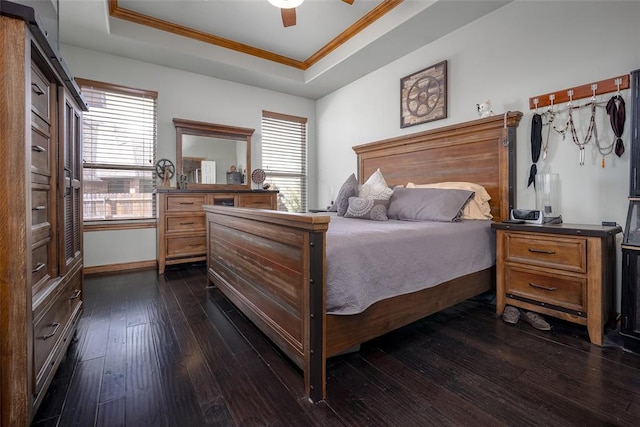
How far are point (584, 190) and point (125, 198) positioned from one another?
482 centimetres

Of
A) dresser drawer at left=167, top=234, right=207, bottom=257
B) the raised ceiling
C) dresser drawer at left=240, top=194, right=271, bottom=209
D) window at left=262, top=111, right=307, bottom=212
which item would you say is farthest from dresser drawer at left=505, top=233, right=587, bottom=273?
window at left=262, top=111, right=307, bottom=212

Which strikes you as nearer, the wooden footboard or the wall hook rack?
the wooden footboard

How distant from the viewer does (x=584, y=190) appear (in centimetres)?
227

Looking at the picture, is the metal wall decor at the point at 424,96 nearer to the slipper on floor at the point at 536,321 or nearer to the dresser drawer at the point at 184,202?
the slipper on floor at the point at 536,321

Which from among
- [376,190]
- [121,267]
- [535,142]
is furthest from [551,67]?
[121,267]

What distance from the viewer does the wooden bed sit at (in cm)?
133

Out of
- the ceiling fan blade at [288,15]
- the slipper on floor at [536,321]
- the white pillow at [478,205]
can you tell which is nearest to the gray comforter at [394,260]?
the white pillow at [478,205]

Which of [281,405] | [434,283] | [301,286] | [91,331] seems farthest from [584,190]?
[91,331]

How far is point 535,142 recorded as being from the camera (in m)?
2.50

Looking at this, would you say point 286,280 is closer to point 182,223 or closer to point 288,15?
point 288,15

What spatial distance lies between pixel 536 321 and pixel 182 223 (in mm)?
3717

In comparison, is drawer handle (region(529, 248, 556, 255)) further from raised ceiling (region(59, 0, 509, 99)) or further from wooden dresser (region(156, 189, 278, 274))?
wooden dresser (region(156, 189, 278, 274))

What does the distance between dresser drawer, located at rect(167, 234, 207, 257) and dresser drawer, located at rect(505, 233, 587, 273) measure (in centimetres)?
339

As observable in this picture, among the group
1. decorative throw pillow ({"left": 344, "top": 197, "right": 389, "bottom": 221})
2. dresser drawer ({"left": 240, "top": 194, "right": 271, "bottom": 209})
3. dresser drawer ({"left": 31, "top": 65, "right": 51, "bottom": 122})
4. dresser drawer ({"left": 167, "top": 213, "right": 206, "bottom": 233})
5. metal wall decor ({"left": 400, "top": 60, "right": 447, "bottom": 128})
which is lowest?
dresser drawer ({"left": 167, "top": 213, "right": 206, "bottom": 233})
